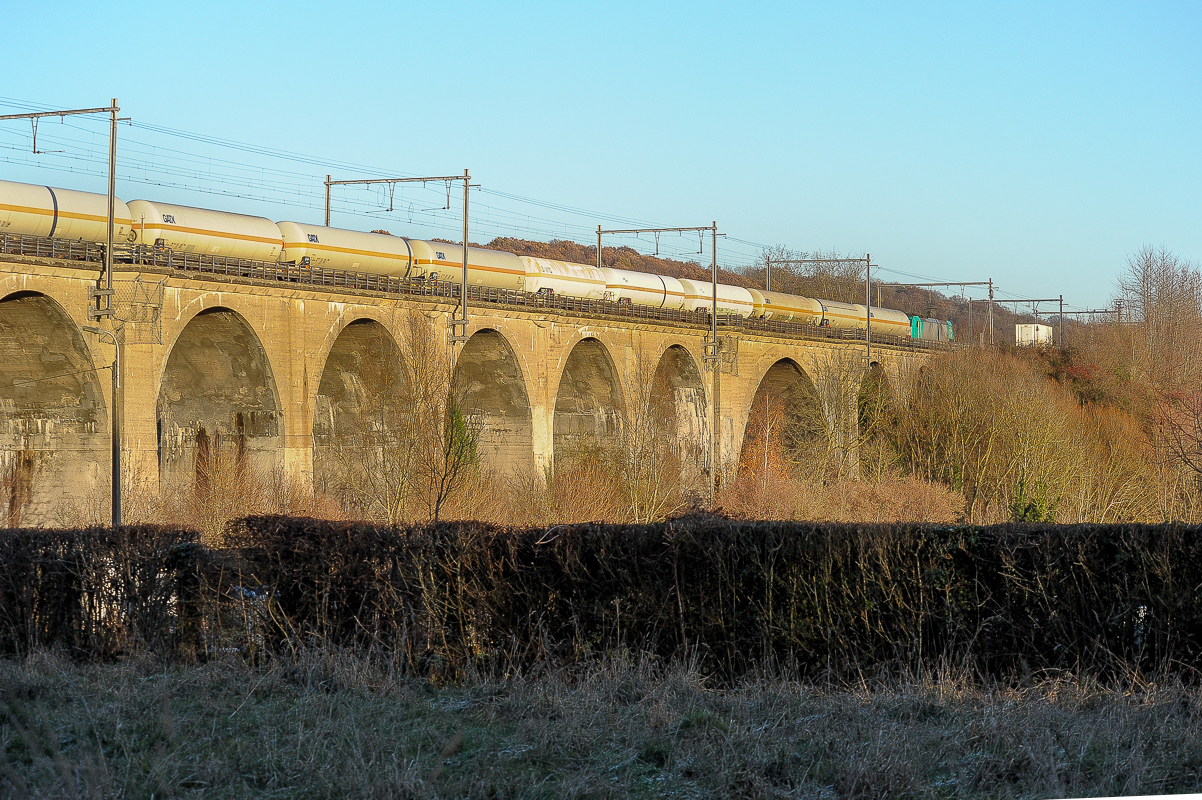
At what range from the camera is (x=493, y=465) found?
43.8 metres

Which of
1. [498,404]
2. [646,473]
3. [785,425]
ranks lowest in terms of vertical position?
[646,473]

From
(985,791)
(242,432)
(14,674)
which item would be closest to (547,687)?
(985,791)

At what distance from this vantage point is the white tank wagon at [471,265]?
39656 mm

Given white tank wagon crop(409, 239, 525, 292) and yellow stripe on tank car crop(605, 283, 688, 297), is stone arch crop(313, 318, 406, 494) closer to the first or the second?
white tank wagon crop(409, 239, 525, 292)

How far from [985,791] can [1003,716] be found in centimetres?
122

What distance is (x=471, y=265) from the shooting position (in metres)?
42.1

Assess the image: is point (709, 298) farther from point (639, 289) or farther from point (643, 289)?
point (639, 289)

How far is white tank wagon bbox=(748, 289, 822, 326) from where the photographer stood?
6200cm

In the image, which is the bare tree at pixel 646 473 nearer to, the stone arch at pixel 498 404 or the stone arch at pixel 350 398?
the stone arch at pixel 498 404

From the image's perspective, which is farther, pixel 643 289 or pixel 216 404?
pixel 643 289

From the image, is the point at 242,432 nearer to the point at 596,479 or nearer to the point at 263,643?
the point at 596,479

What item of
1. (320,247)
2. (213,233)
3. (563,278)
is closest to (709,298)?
(563,278)

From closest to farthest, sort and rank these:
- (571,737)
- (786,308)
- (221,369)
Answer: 1. (571,737)
2. (221,369)
3. (786,308)

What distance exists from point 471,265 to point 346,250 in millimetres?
6480
